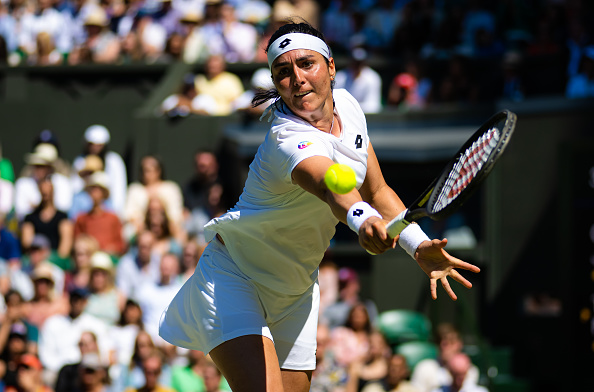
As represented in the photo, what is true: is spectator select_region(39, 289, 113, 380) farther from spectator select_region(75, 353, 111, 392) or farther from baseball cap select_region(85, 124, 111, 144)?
baseball cap select_region(85, 124, 111, 144)

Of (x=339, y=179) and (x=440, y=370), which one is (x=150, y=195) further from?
(x=339, y=179)

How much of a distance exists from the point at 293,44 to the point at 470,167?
95 centimetres

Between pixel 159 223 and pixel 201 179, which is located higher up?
pixel 201 179

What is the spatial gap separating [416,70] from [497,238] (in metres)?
1.99

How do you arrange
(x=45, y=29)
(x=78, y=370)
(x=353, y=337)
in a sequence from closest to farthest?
(x=78, y=370) < (x=353, y=337) < (x=45, y=29)

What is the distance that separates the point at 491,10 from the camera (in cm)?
1077

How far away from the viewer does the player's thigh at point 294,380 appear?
4434 millimetres

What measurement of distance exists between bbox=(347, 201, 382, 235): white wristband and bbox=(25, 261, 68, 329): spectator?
5807 mm

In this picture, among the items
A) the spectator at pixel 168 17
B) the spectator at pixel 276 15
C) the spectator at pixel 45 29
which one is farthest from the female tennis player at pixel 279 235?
the spectator at pixel 45 29

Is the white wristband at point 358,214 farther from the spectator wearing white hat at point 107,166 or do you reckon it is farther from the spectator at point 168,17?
the spectator at point 168,17

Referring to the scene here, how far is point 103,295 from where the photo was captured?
8742 mm

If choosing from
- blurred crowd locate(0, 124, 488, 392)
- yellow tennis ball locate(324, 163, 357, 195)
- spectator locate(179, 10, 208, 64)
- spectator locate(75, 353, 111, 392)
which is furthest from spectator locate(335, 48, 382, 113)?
yellow tennis ball locate(324, 163, 357, 195)

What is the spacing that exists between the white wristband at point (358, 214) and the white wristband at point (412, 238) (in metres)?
0.23

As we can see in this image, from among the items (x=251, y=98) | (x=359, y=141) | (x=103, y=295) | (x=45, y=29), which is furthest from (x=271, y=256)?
(x=45, y=29)
